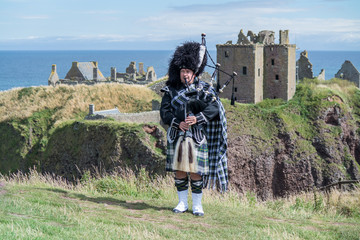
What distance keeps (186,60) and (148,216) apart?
310cm

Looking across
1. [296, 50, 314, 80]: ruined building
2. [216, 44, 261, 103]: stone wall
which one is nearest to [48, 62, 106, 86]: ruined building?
[216, 44, 261, 103]: stone wall

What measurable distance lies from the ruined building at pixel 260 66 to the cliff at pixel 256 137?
187 cm

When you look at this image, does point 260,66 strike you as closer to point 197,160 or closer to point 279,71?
point 279,71

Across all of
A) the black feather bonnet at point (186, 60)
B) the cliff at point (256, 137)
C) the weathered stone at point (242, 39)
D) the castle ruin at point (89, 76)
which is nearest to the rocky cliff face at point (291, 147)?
the cliff at point (256, 137)

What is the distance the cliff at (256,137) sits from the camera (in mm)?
26859

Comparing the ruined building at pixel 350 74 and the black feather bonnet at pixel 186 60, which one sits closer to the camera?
the black feather bonnet at pixel 186 60

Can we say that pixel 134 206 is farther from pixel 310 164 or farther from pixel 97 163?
pixel 310 164

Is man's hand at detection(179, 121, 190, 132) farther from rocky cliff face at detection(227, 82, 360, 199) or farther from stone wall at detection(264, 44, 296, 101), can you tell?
stone wall at detection(264, 44, 296, 101)

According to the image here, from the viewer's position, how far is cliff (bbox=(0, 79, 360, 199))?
26.9 meters

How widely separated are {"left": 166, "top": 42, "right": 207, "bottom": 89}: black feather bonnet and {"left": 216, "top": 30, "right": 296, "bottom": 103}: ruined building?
2989cm

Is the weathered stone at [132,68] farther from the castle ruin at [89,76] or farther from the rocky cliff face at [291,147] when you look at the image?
the rocky cliff face at [291,147]

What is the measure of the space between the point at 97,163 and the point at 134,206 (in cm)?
1526

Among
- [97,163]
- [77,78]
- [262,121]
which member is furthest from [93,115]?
[77,78]

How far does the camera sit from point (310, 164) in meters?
33.4
